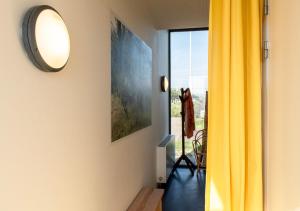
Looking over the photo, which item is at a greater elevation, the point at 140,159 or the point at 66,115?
the point at 66,115

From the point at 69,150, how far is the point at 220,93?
2.71 feet

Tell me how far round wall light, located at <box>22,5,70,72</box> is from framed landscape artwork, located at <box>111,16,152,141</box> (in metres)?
0.77

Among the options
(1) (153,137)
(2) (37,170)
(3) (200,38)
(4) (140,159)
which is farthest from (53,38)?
(3) (200,38)

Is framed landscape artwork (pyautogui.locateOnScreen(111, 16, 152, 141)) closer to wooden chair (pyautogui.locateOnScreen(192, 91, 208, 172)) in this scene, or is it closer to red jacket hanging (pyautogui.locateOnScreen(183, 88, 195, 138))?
red jacket hanging (pyautogui.locateOnScreen(183, 88, 195, 138))

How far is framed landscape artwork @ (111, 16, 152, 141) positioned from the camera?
75.5 inches

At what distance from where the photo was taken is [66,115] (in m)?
1.25

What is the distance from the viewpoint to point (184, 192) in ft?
12.4

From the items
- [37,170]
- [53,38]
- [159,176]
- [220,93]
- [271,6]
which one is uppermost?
[271,6]

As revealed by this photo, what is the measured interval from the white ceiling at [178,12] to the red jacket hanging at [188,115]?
56.2 inches

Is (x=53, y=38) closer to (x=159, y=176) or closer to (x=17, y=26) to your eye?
(x=17, y=26)

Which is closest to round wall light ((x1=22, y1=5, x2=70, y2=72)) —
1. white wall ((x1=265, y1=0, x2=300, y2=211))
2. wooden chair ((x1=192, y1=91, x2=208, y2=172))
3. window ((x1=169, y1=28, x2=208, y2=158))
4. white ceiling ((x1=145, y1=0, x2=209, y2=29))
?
white wall ((x1=265, y1=0, x2=300, y2=211))

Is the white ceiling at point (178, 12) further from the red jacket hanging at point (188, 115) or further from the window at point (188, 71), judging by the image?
the red jacket hanging at point (188, 115)

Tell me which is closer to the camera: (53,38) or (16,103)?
(16,103)

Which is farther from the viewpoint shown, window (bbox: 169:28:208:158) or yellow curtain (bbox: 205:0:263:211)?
window (bbox: 169:28:208:158)
